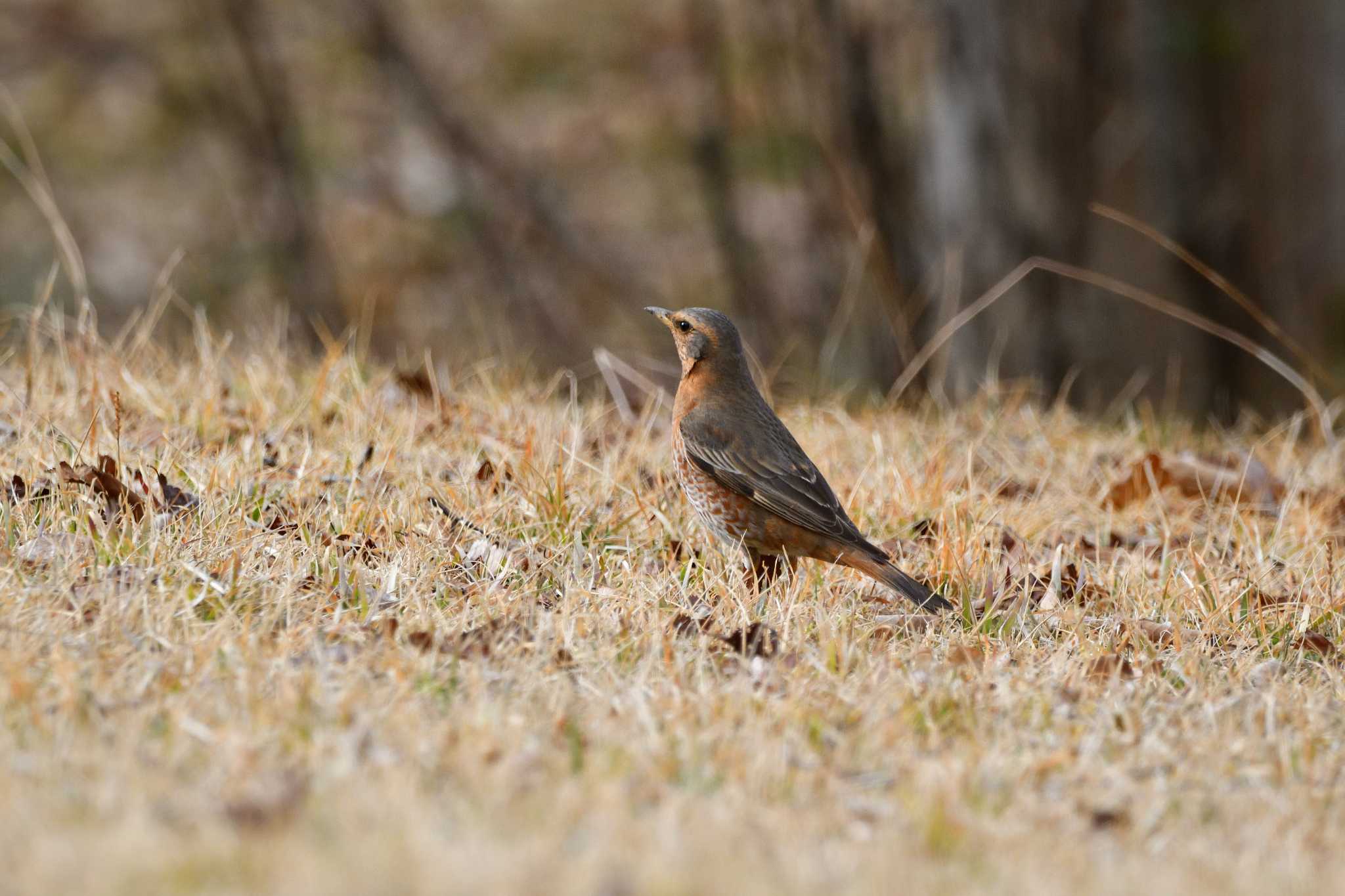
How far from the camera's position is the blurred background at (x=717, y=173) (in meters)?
9.16

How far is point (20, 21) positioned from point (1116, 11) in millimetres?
9715

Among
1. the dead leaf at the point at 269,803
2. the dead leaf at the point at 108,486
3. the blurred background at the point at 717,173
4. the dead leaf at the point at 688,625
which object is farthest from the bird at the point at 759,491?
the blurred background at the point at 717,173

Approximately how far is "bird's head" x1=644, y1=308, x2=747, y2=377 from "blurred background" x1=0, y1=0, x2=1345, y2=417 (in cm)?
186

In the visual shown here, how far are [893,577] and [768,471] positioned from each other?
538 millimetres

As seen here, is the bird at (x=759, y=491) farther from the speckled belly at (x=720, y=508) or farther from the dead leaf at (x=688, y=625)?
the dead leaf at (x=688, y=625)

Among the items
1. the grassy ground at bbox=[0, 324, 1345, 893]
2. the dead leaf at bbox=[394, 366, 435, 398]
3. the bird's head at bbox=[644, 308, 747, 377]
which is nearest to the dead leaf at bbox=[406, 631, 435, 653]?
the grassy ground at bbox=[0, 324, 1345, 893]

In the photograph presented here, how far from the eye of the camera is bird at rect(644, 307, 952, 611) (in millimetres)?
4117

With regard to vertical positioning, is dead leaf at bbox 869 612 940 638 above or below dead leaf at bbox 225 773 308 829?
below

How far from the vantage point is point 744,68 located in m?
12.8

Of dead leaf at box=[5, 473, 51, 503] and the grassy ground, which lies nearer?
the grassy ground

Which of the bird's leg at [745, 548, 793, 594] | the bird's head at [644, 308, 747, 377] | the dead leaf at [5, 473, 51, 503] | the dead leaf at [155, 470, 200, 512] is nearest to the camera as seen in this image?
the dead leaf at [5, 473, 51, 503]

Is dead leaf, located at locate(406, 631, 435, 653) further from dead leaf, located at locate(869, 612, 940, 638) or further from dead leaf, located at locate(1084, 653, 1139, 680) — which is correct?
dead leaf, located at locate(1084, 653, 1139, 680)

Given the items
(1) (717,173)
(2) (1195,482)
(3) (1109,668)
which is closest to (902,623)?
(3) (1109,668)

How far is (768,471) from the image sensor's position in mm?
4328
